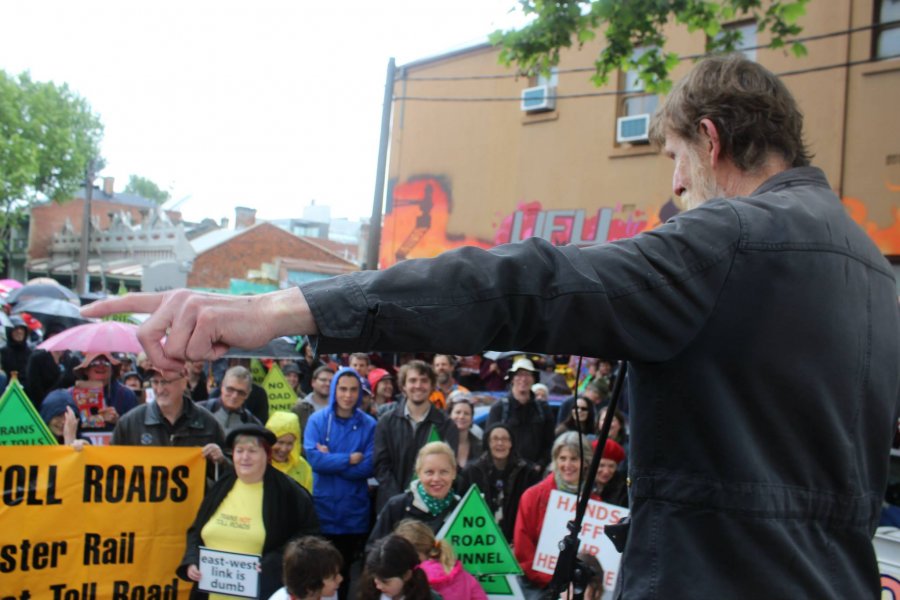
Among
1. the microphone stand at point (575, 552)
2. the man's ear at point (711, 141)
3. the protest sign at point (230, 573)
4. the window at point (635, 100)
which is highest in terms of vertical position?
the window at point (635, 100)

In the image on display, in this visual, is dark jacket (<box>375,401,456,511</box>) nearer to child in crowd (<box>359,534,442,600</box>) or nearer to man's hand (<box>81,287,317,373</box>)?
child in crowd (<box>359,534,442,600</box>)

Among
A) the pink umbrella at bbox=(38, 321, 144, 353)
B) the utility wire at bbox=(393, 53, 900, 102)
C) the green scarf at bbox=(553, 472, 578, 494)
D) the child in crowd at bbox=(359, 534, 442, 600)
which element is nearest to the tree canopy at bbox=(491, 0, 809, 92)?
the utility wire at bbox=(393, 53, 900, 102)

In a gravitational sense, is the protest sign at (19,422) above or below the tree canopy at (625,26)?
below

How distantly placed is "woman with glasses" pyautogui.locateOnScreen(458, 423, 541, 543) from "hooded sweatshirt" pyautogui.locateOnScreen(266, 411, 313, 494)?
56.6 inches

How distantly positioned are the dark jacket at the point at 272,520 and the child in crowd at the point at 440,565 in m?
0.75

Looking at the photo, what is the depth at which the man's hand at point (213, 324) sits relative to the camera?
4.50 feet

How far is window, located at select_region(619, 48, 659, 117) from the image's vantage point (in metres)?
17.2

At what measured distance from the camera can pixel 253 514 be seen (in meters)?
5.92

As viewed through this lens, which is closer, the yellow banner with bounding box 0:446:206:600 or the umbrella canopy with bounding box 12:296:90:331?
the yellow banner with bounding box 0:446:206:600

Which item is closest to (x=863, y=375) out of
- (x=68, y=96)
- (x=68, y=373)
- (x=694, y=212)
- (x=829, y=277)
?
(x=829, y=277)

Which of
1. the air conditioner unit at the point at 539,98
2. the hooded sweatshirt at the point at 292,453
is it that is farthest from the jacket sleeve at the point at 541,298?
the air conditioner unit at the point at 539,98

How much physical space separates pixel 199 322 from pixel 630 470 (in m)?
0.82

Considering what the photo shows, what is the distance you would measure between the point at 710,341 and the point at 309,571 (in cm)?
418

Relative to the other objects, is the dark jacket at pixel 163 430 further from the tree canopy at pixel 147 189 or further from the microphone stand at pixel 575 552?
the tree canopy at pixel 147 189
